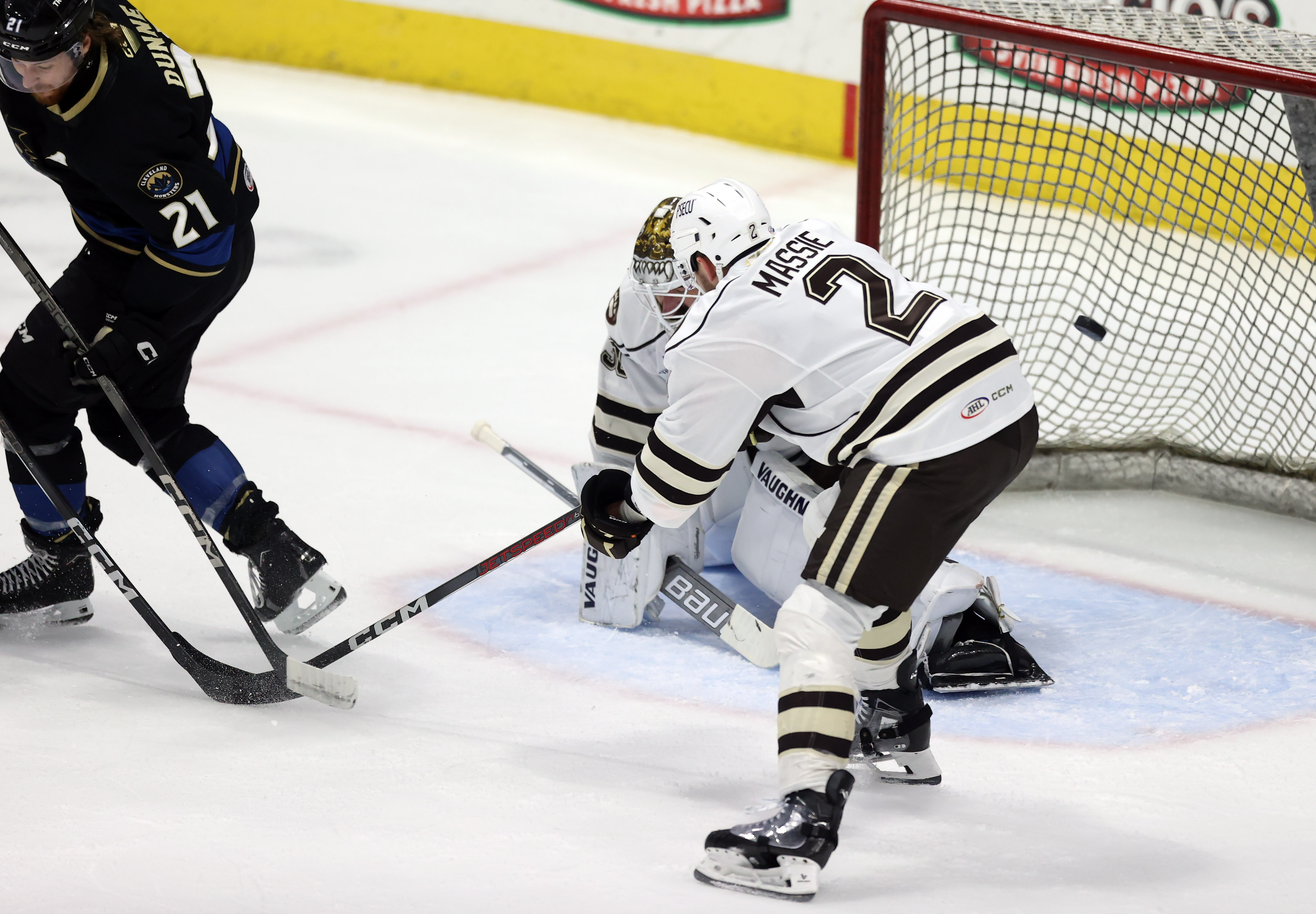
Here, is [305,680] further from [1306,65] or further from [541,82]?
[541,82]

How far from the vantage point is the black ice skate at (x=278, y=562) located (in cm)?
283

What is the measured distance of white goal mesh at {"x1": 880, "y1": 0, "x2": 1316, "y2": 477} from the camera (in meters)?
3.50

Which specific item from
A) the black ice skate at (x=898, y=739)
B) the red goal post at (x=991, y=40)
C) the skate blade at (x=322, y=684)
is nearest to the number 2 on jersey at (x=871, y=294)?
the black ice skate at (x=898, y=739)

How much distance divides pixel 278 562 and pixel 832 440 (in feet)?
3.56

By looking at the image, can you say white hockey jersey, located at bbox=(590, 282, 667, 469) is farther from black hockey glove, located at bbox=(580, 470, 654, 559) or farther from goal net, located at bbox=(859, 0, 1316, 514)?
goal net, located at bbox=(859, 0, 1316, 514)

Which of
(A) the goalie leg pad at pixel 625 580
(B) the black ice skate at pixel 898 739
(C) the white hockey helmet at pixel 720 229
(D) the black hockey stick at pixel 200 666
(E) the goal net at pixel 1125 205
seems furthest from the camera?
(E) the goal net at pixel 1125 205

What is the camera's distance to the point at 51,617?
2986 millimetres

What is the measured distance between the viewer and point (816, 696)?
213 cm

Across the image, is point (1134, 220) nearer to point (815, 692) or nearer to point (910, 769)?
point (910, 769)

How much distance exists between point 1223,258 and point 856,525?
6.19 feet

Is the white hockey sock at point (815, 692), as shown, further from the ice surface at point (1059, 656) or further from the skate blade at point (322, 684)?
the skate blade at point (322, 684)

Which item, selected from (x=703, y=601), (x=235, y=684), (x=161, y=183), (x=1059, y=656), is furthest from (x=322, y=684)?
(x=1059, y=656)

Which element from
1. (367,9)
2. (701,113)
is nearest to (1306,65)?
(701,113)

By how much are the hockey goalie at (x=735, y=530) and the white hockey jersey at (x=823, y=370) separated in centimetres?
44
